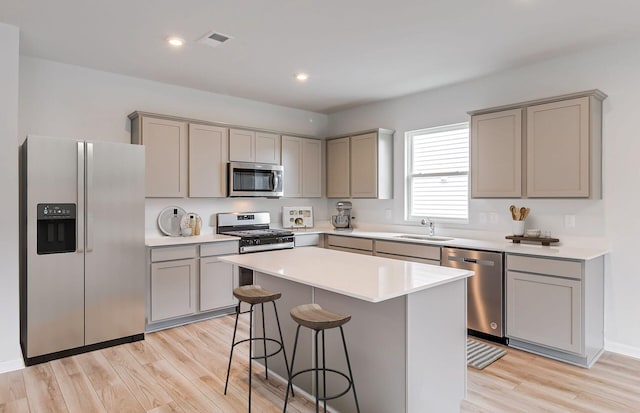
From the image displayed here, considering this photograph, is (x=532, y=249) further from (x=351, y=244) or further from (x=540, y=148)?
(x=351, y=244)

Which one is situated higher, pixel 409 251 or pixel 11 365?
pixel 409 251

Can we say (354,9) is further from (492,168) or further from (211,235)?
(211,235)

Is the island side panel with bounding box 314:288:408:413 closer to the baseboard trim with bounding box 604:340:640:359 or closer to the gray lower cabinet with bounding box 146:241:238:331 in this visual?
the gray lower cabinet with bounding box 146:241:238:331

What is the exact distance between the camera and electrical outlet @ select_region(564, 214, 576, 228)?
11.6 feet

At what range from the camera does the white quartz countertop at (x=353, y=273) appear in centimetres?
193

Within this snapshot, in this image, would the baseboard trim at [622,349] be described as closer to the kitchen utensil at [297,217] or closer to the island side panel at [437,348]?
the island side panel at [437,348]

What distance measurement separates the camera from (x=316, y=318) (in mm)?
2051

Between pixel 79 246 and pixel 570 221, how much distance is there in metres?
4.34

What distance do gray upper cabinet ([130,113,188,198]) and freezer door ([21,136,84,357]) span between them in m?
0.83

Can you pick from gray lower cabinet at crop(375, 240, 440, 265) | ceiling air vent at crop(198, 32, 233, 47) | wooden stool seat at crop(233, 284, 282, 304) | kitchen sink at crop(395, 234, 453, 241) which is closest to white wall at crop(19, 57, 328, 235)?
ceiling air vent at crop(198, 32, 233, 47)

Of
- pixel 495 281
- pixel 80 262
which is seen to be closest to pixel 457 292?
pixel 495 281

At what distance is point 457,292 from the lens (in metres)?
2.38

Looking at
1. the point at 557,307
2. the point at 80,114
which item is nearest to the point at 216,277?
the point at 80,114

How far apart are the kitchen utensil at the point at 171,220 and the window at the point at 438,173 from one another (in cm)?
282
